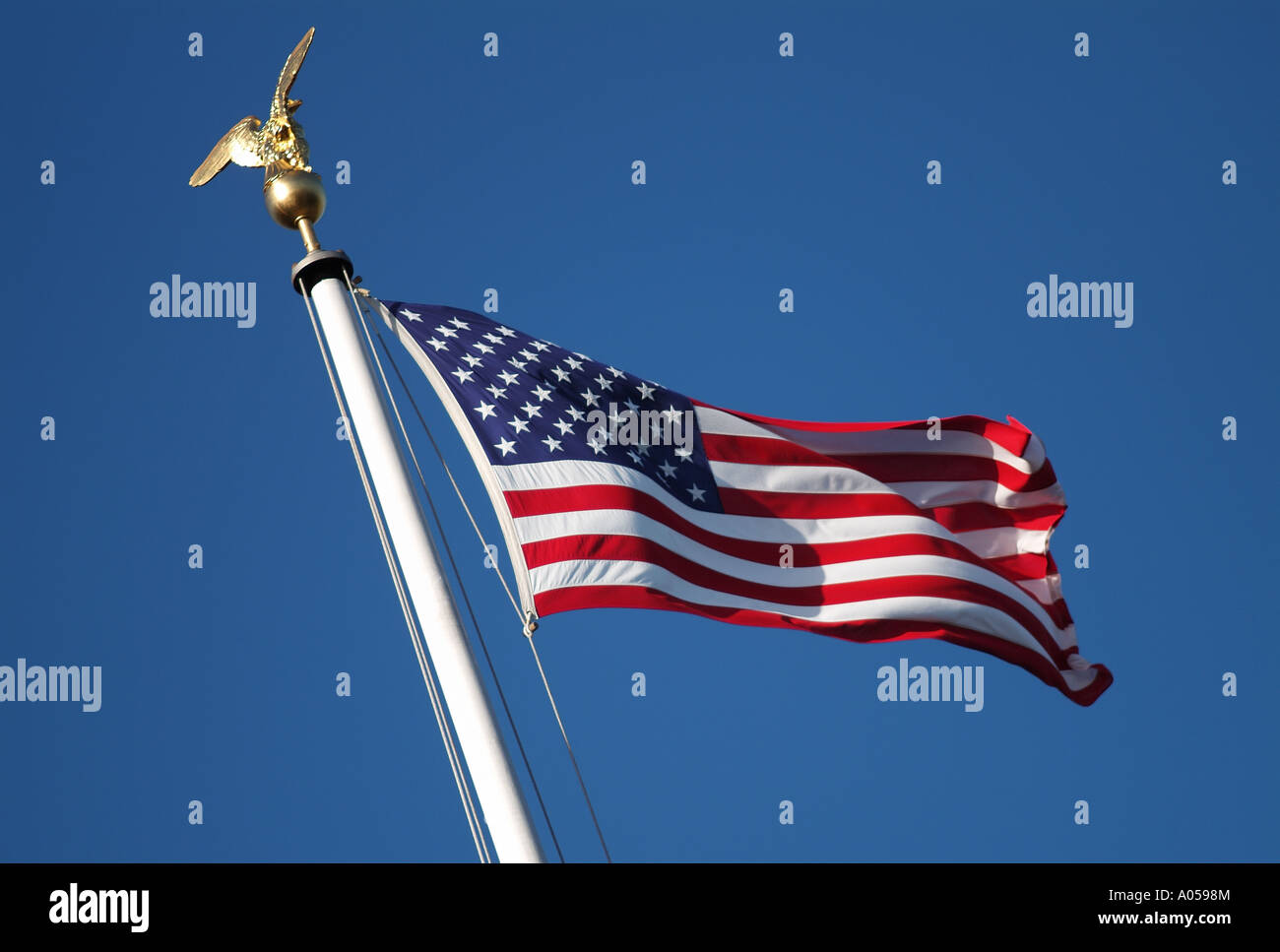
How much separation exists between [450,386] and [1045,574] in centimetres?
697

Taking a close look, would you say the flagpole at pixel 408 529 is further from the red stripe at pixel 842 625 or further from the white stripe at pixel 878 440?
the white stripe at pixel 878 440

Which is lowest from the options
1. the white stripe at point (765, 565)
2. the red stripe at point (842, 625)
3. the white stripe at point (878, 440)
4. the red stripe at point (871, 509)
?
the red stripe at point (842, 625)

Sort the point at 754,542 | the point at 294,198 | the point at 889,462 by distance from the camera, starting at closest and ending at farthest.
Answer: the point at 294,198, the point at 754,542, the point at 889,462

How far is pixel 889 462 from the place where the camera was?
19750mm

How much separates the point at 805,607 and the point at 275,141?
6895 mm

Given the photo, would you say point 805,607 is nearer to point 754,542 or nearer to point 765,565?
A: point 765,565

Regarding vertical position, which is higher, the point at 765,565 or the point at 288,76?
the point at 288,76

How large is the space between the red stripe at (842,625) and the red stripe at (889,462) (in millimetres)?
2052

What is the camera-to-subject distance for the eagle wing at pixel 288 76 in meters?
17.6

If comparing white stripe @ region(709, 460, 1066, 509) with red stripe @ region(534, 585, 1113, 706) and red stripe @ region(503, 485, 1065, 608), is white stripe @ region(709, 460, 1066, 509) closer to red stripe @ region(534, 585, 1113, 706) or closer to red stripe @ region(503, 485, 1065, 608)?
red stripe @ region(503, 485, 1065, 608)

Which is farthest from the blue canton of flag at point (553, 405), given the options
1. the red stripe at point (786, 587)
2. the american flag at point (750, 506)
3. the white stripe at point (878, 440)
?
the red stripe at point (786, 587)

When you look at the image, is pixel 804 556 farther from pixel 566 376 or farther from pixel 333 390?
pixel 333 390

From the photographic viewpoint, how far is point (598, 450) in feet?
57.0

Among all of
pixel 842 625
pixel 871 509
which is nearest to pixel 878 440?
pixel 871 509
